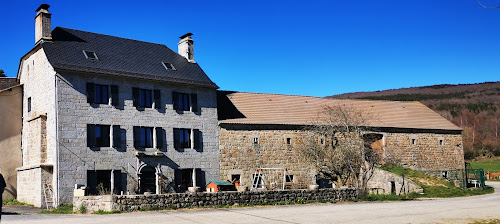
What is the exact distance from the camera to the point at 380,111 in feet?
124

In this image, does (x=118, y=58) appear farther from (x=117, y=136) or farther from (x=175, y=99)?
(x=117, y=136)

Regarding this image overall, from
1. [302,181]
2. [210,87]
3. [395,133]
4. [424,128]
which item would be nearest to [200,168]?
[210,87]

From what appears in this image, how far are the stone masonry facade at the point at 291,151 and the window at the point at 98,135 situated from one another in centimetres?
710

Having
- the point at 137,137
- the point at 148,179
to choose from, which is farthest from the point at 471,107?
the point at 137,137

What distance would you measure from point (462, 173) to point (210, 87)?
18.3 metres

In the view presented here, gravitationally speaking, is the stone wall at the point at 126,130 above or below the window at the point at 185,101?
below

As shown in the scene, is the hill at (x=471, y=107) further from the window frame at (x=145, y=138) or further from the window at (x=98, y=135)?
the window at (x=98, y=135)

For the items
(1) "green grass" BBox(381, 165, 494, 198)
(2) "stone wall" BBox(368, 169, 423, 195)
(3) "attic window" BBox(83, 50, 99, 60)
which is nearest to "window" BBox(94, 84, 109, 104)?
(3) "attic window" BBox(83, 50, 99, 60)

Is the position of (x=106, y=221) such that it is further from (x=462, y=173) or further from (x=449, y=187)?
(x=462, y=173)

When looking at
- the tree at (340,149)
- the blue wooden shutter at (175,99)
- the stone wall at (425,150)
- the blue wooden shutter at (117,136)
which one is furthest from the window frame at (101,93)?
the stone wall at (425,150)

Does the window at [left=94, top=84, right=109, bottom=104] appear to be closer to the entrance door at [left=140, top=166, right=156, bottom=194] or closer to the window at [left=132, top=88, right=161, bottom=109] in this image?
the window at [left=132, top=88, right=161, bottom=109]

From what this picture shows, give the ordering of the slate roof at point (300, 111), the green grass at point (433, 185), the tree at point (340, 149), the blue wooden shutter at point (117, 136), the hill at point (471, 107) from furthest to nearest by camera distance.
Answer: the hill at point (471, 107) < the slate roof at point (300, 111) < the green grass at point (433, 185) < the tree at point (340, 149) < the blue wooden shutter at point (117, 136)

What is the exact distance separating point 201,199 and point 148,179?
23.0 feet

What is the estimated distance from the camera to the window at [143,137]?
26234mm
